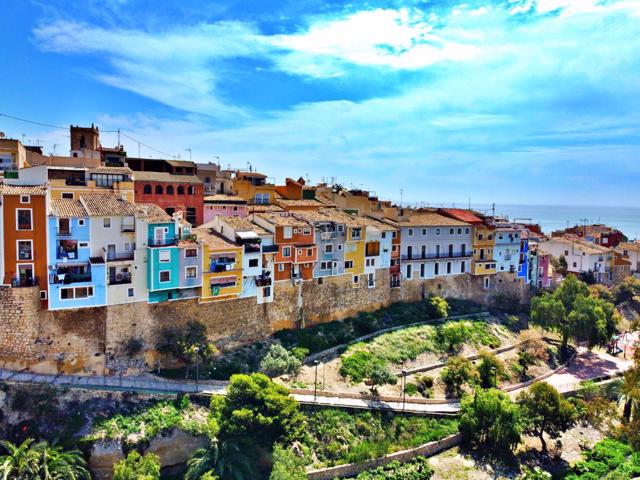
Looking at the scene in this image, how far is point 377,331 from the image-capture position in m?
44.8

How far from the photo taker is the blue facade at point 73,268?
99.8 feet

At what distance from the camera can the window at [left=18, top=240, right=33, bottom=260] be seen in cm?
2980

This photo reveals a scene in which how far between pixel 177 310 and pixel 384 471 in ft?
56.5

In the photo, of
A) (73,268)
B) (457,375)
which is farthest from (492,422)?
(73,268)

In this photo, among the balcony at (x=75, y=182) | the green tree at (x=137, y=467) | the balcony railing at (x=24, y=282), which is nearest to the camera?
the green tree at (x=137, y=467)

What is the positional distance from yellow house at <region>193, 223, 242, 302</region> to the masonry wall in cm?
107

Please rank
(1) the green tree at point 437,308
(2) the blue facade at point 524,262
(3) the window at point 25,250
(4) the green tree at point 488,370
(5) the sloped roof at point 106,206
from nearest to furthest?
(3) the window at point 25,250 < (5) the sloped roof at point 106,206 < (4) the green tree at point 488,370 < (1) the green tree at point 437,308 < (2) the blue facade at point 524,262

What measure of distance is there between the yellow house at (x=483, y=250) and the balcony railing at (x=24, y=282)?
41.6 m

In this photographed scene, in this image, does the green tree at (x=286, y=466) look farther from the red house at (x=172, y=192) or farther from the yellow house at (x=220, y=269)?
the red house at (x=172, y=192)

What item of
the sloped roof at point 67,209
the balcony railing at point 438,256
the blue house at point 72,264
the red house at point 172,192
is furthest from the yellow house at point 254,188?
the blue house at point 72,264

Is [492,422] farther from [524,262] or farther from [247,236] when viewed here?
[524,262]

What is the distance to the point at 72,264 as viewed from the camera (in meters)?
31.1

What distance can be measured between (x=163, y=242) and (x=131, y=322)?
18.5 ft

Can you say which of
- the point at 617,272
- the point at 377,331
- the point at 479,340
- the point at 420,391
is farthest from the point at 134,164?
the point at 617,272
